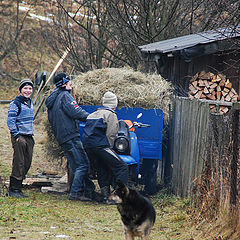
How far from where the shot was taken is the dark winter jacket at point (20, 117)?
24.8 ft

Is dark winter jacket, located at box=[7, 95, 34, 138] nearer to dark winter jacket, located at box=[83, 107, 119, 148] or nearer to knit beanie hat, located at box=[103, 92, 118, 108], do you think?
dark winter jacket, located at box=[83, 107, 119, 148]

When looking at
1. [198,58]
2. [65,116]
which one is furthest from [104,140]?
Result: [198,58]

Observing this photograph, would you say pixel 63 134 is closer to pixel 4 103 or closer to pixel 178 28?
pixel 178 28

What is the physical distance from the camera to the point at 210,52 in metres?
11.0

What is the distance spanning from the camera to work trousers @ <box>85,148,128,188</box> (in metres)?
7.43

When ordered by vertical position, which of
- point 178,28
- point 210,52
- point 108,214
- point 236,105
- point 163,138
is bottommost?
point 108,214

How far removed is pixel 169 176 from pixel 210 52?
142 inches

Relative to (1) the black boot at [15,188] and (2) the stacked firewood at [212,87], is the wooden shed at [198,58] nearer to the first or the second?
(2) the stacked firewood at [212,87]

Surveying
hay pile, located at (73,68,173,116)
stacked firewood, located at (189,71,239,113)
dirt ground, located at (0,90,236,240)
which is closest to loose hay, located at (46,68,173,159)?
hay pile, located at (73,68,173,116)

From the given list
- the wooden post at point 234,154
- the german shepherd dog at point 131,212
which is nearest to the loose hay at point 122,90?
the wooden post at point 234,154

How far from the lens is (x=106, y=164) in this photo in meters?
7.66

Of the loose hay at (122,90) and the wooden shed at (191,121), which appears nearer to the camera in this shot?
the wooden shed at (191,121)

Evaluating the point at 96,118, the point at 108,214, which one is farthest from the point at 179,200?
the point at 96,118

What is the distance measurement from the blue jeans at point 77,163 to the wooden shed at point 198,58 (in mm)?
3667
